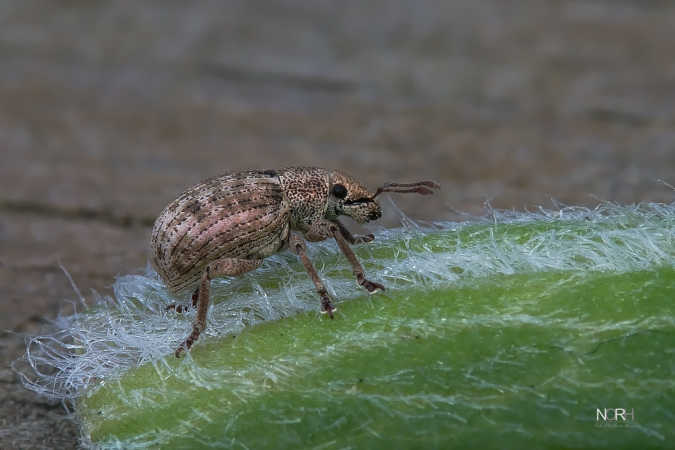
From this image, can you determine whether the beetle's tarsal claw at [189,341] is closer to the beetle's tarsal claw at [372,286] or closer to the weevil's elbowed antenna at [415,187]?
the beetle's tarsal claw at [372,286]

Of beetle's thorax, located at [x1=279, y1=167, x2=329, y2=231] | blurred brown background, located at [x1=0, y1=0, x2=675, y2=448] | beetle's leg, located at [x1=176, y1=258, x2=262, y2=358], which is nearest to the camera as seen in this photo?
beetle's leg, located at [x1=176, y1=258, x2=262, y2=358]

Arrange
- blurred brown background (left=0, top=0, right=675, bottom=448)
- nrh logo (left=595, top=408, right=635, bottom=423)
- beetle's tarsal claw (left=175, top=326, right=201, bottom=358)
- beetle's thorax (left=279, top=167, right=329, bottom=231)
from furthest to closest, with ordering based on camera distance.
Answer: blurred brown background (left=0, top=0, right=675, bottom=448)
beetle's thorax (left=279, top=167, right=329, bottom=231)
beetle's tarsal claw (left=175, top=326, right=201, bottom=358)
nrh logo (left=595, top=408, right=635, bottom=423)

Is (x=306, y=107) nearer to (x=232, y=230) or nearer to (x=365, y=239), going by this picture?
(x=232, y=230)

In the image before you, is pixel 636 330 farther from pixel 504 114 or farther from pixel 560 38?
pixel 560 38

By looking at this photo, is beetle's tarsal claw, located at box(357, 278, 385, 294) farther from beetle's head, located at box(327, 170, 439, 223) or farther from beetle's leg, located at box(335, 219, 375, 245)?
beetle's head, located at box(327, 170, 439, 223)

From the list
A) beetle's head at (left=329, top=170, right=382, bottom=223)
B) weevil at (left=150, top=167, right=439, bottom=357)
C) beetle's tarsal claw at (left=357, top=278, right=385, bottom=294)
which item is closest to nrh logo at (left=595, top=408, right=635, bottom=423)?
beetle's tarsal claw at (left=357, top=278, right=385, bottom=294)

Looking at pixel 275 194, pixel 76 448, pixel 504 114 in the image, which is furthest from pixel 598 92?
pixel 76 448

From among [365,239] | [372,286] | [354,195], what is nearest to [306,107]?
[354,195]

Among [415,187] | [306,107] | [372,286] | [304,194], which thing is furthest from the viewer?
[306,107]
